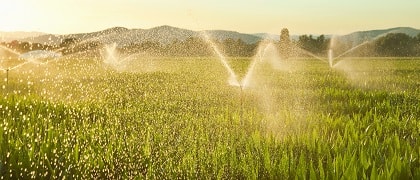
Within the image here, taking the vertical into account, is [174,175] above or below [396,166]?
below

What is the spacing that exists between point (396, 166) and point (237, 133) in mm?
2235

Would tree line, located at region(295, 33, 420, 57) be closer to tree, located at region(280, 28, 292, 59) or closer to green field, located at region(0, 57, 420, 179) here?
A: tree, located at region(280, 28, 292, 59)

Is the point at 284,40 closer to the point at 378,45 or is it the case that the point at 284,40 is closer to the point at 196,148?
the point at 378,45

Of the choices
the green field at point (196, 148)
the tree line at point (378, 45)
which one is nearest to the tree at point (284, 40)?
the tree line at point (378, 45)

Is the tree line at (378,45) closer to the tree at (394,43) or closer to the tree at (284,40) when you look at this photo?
the tree at (394,43)

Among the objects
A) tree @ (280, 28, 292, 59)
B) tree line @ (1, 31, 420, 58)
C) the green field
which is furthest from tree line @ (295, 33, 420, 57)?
the green field

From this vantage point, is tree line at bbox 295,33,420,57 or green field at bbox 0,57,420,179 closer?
green field at bbox 0,57,420,179

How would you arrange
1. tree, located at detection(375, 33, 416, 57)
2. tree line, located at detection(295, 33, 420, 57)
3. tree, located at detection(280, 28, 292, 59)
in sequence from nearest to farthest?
tree, located at detection(280, 28, 292, 59), tree line, located at detection(295, 33, 420, 57), tree, located at detection(375, 33, 416, 57)

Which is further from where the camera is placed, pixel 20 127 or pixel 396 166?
pixel 20 127

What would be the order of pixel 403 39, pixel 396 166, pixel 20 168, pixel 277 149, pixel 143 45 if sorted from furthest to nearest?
pixel 403 39 < pixel 143 45 < pixel 277 149 < pixel 20 168 < pixel 396 166

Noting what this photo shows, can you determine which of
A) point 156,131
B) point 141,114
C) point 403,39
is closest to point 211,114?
point 141,114

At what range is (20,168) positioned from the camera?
137 inches

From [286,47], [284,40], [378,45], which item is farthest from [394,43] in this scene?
[284,40]

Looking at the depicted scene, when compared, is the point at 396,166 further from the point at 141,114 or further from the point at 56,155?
the point at 141,114
